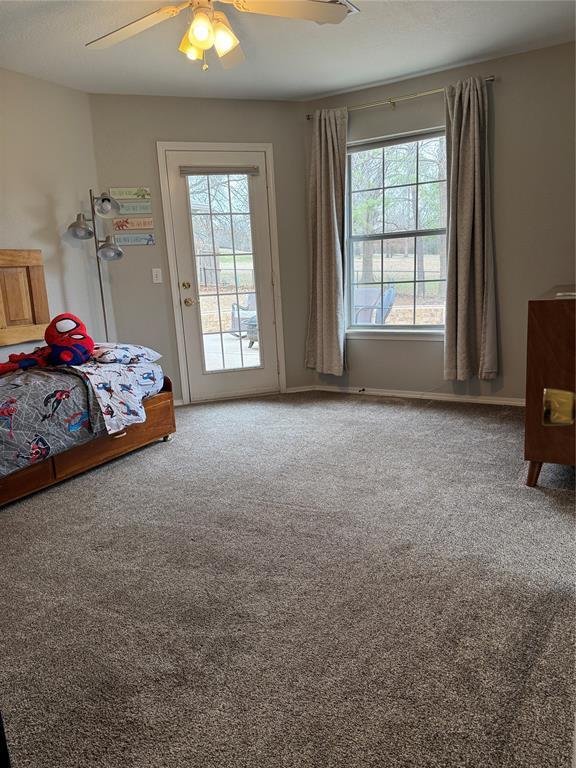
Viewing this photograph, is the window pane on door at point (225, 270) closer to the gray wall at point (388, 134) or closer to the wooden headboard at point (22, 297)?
the gray wall at point (388, 134)

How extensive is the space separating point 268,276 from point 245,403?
113 centimetres

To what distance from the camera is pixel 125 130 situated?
4.19 m

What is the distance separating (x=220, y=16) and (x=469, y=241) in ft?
7.41

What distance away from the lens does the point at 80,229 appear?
3752 millimetres

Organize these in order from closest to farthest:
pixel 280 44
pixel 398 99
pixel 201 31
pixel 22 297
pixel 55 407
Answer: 1. pixel 201 31
2. pixel 55 407
3. pixel 280 44
4. pixel 22 297
5. pixel 398 99

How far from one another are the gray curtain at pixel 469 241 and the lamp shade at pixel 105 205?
245 cm

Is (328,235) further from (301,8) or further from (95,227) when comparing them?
(301,8)

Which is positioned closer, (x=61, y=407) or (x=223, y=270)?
(x=61, y=407)

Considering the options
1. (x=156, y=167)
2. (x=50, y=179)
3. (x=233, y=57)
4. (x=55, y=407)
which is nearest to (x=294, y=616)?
(x=55, y=407)

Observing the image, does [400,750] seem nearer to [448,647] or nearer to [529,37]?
[448,647]

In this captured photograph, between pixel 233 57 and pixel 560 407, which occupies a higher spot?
pixel 233 57

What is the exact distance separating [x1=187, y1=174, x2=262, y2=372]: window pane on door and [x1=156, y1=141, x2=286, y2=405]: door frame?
18cm

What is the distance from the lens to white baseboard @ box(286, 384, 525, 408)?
414 centimetres

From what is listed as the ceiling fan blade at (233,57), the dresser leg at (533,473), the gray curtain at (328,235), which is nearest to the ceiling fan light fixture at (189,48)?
the ceiling fan blade at (233,57)
